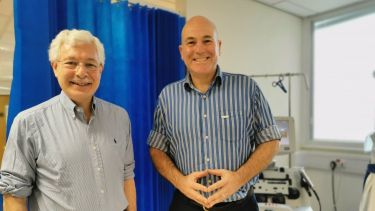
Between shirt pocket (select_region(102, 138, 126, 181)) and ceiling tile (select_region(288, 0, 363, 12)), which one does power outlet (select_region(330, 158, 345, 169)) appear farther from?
shirt pocket (select_region(102, 138, 126, 181))

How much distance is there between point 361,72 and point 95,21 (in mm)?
2997

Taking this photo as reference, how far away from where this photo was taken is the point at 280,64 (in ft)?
10.6

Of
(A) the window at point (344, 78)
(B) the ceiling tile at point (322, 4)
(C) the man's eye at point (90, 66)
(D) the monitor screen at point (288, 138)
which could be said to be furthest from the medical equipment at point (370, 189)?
(C) the man's eye at point (90, 66)

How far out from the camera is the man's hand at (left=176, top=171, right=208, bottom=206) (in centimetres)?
124

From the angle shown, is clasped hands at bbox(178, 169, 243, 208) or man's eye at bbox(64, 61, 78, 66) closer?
man's eye at bbox(64, 61, 78, 66)

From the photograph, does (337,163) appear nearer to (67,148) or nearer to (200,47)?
(200,47)

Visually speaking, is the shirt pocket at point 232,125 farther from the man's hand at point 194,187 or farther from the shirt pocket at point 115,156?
the shirt pocket at point 115,156

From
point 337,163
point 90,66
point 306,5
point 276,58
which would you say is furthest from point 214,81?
point 337,163

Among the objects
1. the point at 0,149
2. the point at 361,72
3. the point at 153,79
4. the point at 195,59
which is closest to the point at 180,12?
the point at 153,79

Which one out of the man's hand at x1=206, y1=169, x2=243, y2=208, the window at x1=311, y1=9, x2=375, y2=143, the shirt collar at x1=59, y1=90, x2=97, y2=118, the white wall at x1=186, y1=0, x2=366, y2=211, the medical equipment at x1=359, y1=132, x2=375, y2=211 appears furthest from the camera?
the window at x1=311, y1=9, x2=375, y2=143

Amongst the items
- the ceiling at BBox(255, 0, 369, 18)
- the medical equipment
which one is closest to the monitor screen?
the medical equipment

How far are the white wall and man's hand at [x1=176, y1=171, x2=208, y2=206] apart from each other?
146 centimetres

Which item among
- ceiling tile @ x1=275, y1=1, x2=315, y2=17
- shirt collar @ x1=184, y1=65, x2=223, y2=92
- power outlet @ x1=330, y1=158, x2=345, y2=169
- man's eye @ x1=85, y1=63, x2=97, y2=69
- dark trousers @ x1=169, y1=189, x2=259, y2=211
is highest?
ceiling tile @ x1=275, y1=1, x2=315, y2=17

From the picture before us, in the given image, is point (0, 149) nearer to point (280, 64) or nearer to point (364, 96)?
point (280, 64)
